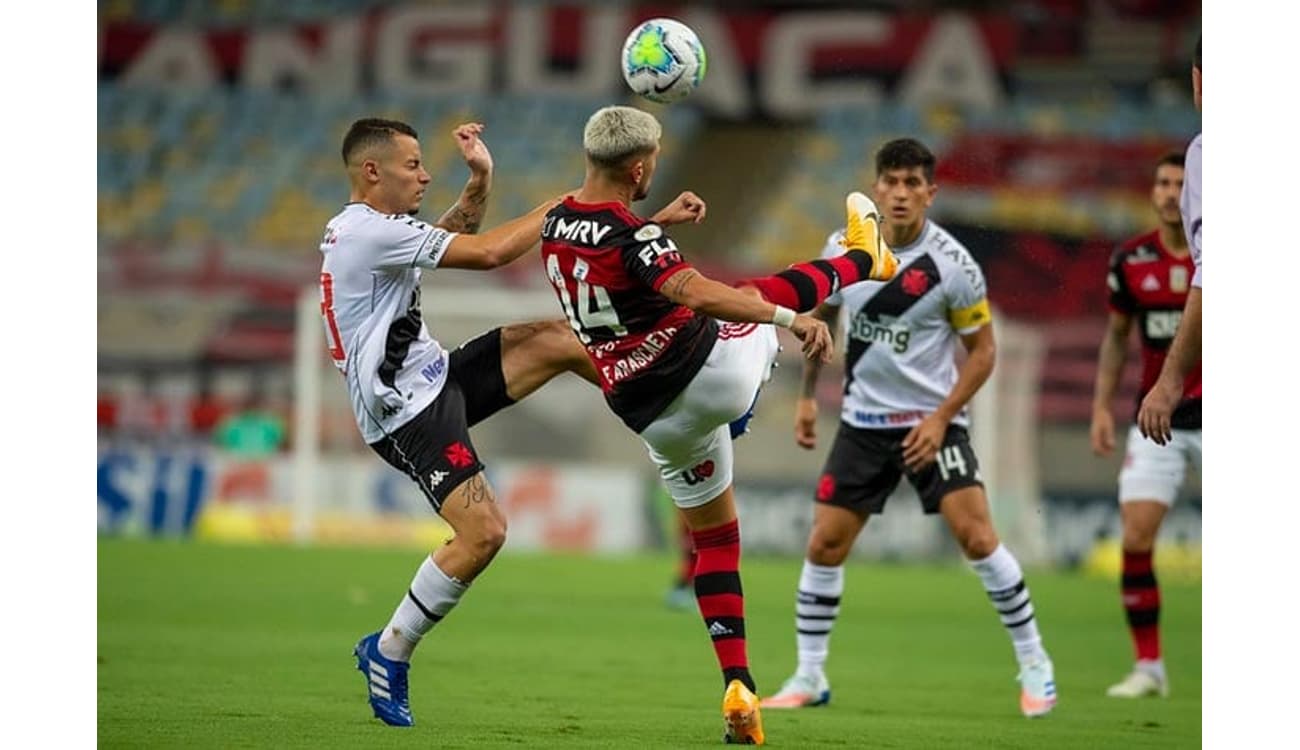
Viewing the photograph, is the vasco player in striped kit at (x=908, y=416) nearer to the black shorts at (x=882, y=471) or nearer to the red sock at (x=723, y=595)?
the black shorts at (x=882, y=471)

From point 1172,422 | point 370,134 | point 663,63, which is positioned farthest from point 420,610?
point 1172,422

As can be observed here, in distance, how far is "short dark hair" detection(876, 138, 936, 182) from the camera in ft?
26.6

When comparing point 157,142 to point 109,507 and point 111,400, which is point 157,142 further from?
point 109,507

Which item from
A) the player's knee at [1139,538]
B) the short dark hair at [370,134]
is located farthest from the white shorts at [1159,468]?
Answer: the short dark hair at [370,134]

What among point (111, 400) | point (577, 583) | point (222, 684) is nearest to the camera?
point (222, 684)

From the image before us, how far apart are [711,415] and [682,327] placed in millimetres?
304

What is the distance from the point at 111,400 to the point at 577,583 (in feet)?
25.7

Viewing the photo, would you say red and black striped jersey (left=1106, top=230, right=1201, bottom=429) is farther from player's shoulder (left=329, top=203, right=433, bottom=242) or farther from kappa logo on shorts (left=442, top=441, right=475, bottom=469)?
player's shoulder (left=329, top=203, right=433, bottom=242)

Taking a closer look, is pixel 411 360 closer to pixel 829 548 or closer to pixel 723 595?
pixel 723 595

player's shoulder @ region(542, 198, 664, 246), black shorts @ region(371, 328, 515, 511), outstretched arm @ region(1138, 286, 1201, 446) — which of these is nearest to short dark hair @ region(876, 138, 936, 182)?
black shorts @ region(371, 328, 515, 511)

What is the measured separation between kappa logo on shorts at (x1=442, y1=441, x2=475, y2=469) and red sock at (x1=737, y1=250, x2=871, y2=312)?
1236mm

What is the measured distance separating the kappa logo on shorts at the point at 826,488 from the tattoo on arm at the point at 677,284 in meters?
2.33

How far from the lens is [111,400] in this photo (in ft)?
68.2
